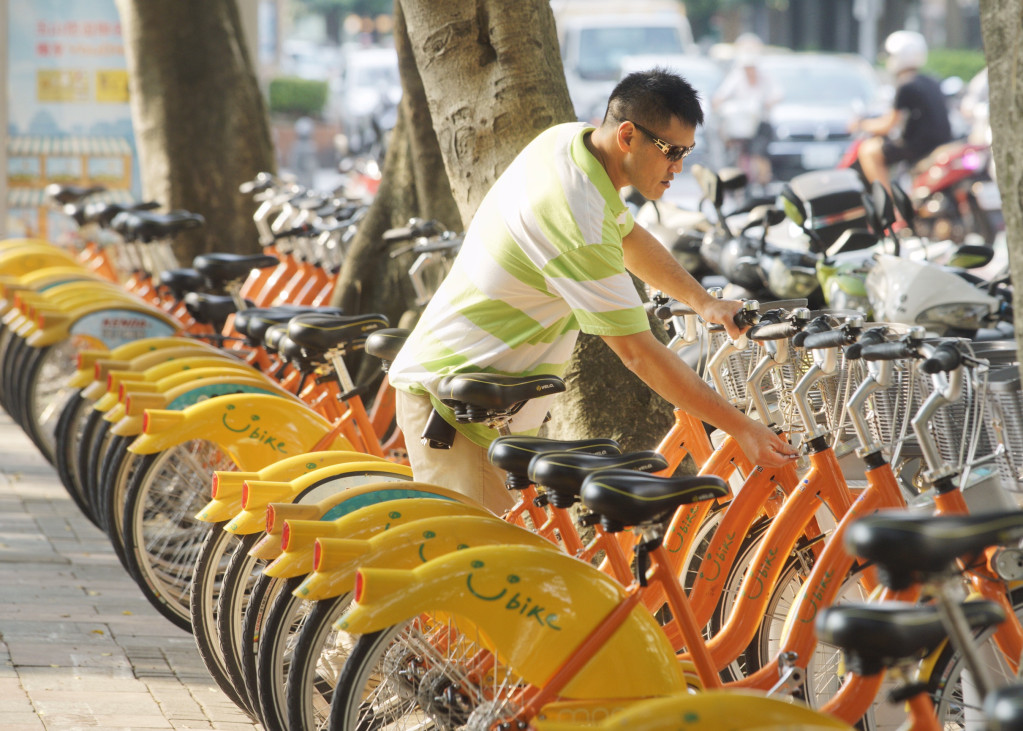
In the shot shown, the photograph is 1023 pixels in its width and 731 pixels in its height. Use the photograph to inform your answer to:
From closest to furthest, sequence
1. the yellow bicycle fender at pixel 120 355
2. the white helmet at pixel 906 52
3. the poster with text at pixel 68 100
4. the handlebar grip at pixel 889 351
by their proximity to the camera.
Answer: the handlebar grip at pixel 889 351 < the yellow bicycle fender at pixel 120 355 < the poster with text at pixel 68 100 < the white helmet at pixel 906 52

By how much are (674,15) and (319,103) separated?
9.58 m

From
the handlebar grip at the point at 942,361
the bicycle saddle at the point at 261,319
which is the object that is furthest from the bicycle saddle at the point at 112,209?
→ the handlebar grip at the point at 942,361

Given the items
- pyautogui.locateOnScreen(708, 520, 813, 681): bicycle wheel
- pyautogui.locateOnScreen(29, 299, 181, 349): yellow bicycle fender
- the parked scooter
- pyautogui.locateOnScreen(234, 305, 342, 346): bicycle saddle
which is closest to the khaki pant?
pyautogui.locateOnScreen(708, 520, 813, 681): bicycle wheel

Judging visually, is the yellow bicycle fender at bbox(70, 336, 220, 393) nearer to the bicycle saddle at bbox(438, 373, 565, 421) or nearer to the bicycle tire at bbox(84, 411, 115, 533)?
the bicycle tire at bbox(84, 411, 115, 533)

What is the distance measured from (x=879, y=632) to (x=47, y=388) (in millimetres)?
6571

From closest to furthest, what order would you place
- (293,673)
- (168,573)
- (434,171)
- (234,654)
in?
1. (293,673)
2. (234,654)
3. (168,573)
4. (434,171)

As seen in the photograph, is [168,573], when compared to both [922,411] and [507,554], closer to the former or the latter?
[507,554]

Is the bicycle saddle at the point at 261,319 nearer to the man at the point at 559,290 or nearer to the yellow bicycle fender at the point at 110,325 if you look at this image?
the yellow bicycle fender at the point at 110,325

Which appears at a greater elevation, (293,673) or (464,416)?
(464,416)

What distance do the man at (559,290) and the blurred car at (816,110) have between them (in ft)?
56.9

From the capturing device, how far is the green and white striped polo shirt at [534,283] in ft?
11.1

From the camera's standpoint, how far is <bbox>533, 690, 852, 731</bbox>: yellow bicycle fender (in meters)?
2.34

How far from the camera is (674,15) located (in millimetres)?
26578

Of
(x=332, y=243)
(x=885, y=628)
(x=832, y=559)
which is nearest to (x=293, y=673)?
(x=832, y=559)
